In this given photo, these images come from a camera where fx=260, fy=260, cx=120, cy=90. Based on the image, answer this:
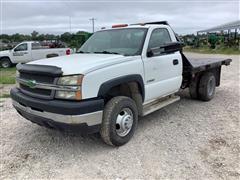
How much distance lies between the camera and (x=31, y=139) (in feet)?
14.5

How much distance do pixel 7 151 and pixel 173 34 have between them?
12.6 feet

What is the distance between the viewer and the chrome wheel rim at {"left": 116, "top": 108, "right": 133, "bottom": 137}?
156 inches

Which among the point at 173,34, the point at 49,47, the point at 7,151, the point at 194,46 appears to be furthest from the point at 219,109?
the point at 194,46

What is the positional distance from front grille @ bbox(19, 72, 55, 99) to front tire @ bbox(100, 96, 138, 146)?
0.85m

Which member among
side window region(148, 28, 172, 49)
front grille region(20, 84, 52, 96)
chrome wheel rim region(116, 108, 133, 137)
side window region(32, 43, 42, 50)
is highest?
side window region(32, 43, 42, 50)

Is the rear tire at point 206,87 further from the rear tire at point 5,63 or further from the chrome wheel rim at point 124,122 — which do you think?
the rear tire at point 5,63

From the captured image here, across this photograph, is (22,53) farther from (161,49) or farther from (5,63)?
(161,49)

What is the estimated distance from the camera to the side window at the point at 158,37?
4.70 meters

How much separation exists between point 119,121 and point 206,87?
3344mm

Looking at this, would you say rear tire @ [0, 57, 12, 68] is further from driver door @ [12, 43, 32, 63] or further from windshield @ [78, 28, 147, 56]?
windshield @ [78, 28, 147, 56]

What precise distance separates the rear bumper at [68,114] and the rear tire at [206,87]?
12.1ft

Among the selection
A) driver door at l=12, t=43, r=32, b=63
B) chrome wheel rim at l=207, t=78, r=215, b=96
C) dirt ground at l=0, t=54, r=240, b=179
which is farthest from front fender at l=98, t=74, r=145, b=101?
driver door at l=12, t=43, r=32, b=63

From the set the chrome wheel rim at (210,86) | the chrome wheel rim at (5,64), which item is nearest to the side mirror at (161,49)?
the chrome wheel rim at (210,86)

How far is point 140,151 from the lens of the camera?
3.89 m
